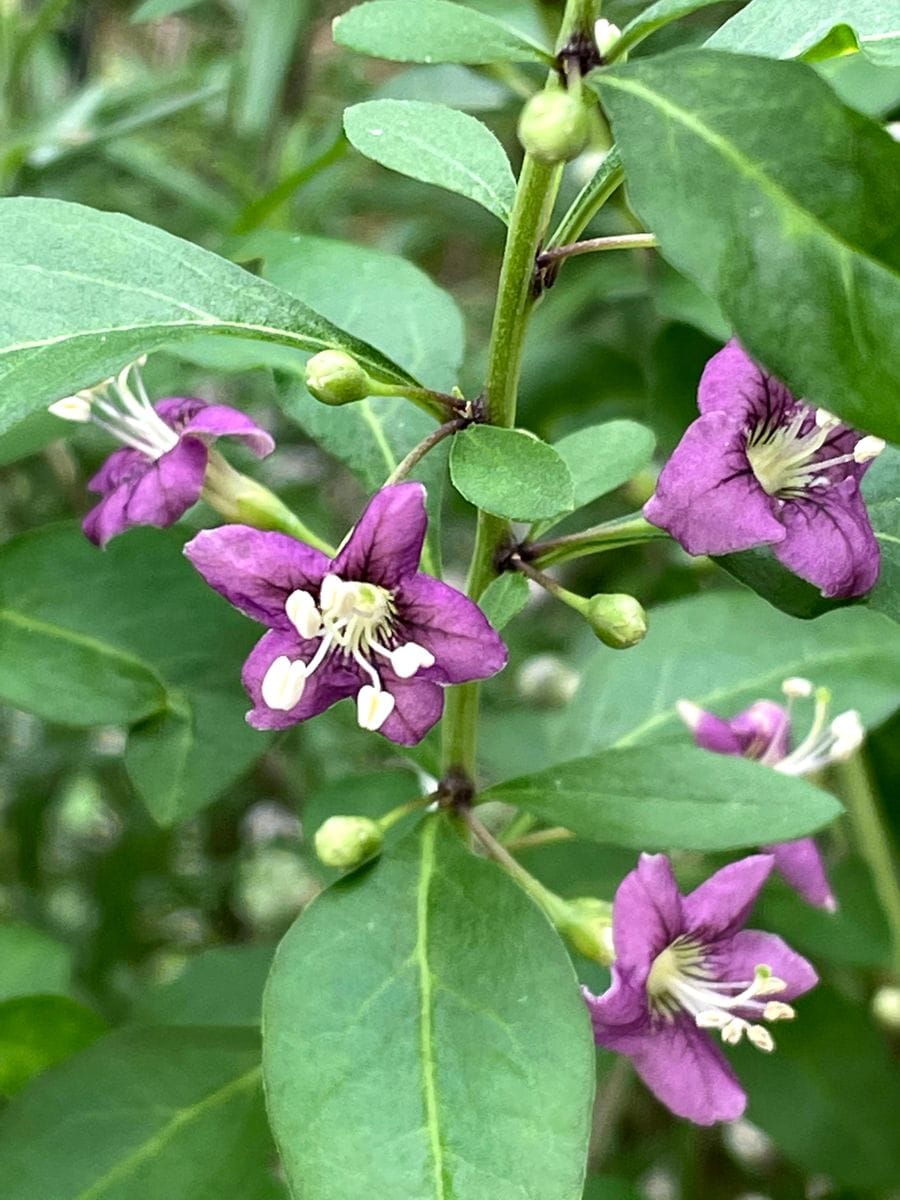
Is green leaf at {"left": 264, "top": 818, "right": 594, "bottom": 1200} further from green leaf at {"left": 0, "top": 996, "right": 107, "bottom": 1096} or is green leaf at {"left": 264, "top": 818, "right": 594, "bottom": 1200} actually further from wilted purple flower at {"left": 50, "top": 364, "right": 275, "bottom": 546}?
green leaf at {"left": 0, "top": 996, "right": 107, "bottom": 1096}

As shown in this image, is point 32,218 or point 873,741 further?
point 873,741

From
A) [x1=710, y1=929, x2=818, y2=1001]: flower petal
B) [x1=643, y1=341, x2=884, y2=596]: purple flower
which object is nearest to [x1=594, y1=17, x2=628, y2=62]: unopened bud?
[x1=643, y1=341, x2=884, y2=596]: purple flower

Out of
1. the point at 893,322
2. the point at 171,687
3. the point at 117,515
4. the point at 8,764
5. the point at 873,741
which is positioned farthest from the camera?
the point at 8,764

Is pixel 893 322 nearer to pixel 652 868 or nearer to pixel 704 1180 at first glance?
pixel 652 868

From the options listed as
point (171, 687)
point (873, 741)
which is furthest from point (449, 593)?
point (873, 741)

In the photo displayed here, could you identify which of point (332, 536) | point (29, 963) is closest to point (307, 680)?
point (29, 963)

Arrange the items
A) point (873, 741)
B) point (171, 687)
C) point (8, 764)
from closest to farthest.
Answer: point (171, 687), point (873, 741), point (8, 764)

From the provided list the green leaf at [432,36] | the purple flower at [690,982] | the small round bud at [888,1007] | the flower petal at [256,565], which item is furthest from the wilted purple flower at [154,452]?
the small round bud at [888,1007]

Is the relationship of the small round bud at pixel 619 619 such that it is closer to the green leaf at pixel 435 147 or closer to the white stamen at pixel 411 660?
the white stamen at pixel 411 660
